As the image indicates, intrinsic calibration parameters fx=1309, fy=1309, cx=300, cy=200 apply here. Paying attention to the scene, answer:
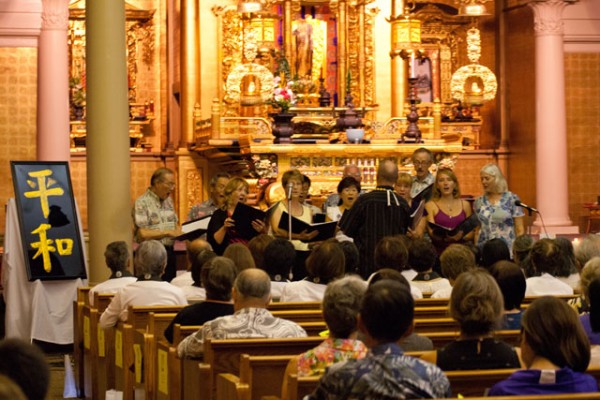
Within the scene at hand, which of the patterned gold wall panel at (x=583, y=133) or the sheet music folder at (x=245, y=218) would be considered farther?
the patterned gold wall panel at (x=583, y=133)

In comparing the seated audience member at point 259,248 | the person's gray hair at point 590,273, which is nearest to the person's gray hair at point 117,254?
the seated audience member at point 259,248

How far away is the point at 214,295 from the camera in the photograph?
21.7 feet

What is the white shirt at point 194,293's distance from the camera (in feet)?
27.0

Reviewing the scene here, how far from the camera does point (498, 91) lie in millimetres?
19766

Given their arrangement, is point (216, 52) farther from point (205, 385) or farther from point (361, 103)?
point (205, 385)

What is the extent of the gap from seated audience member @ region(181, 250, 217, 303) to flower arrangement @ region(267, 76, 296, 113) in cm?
798

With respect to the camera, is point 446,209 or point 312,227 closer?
point 312,227

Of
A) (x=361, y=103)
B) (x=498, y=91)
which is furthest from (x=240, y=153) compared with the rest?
(x=498, y=91)

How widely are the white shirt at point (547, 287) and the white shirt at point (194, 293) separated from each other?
205cm

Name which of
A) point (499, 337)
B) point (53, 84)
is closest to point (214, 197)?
point (499, 337)

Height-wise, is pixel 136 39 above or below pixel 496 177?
above

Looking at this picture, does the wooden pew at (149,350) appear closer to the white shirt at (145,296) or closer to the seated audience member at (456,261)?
the white shirt at (145,296)

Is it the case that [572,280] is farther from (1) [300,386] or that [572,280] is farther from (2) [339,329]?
(1) [300,386]

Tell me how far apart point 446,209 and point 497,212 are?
41cm
